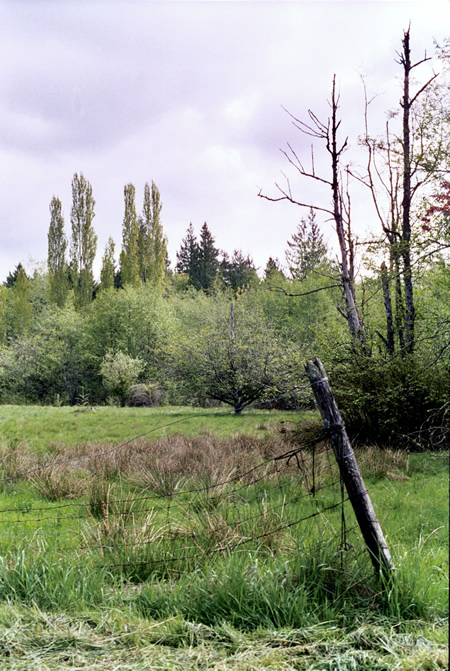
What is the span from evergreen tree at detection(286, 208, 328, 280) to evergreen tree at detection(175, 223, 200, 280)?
12.4m

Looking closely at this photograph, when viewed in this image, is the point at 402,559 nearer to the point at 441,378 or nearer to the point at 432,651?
the point at 432,651

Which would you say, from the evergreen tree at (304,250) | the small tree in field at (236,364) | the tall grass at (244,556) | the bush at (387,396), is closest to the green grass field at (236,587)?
the tall grass at (244,556)

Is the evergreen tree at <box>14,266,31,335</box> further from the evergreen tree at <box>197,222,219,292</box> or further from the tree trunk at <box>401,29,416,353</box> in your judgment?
the tree trunk at <box>401,29,416,353</box>

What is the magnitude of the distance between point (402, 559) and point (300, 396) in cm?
974

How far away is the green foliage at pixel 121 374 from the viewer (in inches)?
902

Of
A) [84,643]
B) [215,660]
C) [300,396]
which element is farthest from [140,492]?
[300,396]

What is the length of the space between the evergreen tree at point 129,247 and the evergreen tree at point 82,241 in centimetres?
320

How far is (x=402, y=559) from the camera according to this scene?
2.66m

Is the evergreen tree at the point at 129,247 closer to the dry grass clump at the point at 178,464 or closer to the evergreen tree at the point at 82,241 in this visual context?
the evergreen tree at the point at 82,241

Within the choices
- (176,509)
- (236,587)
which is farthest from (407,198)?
(236,587)

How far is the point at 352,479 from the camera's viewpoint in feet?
8.79

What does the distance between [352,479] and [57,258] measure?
3941 centimetres

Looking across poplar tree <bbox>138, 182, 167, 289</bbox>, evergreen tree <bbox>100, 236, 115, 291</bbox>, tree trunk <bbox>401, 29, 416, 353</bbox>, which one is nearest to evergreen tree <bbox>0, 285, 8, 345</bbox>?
evergreen tree <bbox>100, 236, 115, 291</bbox>

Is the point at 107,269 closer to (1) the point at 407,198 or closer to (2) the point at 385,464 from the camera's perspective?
(1) the point at 407,198
